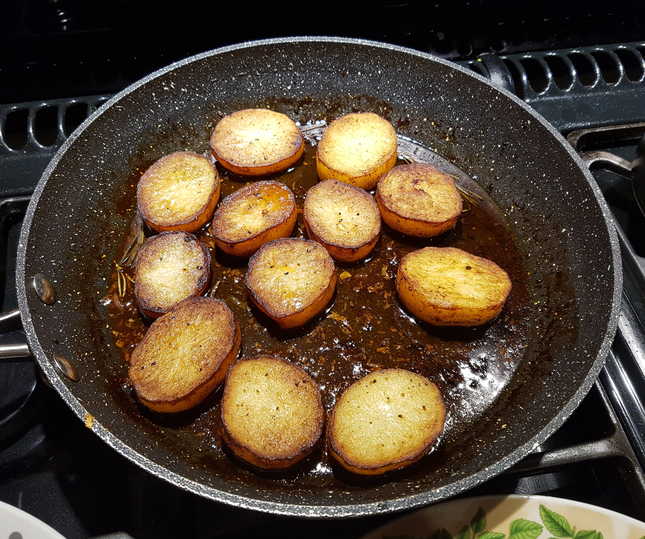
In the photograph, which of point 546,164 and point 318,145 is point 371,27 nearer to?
point 318,145

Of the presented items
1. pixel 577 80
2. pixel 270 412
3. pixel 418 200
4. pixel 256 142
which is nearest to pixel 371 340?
pixel 270 412

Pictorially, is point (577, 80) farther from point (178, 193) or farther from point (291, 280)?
point (178, 193)

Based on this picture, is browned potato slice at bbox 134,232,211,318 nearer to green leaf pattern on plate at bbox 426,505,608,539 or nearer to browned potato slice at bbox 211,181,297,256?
browned potato slice at bbox 211,181,297,256

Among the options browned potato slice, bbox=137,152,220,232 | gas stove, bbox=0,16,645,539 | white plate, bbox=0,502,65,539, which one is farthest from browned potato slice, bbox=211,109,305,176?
white plate, bbox=0,502,65,539

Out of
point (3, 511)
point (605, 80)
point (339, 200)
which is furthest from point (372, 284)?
point (605, 80)

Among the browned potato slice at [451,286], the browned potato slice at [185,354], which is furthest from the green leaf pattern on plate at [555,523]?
the browned potato slice at [185,354]

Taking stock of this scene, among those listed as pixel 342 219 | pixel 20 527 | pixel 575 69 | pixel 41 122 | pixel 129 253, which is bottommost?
pixel 20 527

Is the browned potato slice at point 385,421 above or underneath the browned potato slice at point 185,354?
underneath

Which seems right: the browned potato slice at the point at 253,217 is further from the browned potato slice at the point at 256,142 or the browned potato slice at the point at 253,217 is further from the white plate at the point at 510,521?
the white plate at the point at 510,521
